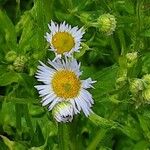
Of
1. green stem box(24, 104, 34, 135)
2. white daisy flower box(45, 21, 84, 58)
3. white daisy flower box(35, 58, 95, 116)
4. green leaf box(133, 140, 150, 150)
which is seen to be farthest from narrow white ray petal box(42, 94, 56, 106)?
green leaf box(133, 140, 150, 150)

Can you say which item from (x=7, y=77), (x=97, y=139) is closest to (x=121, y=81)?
(x=97, y=139)

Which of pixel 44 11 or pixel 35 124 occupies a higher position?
pixel 44 11

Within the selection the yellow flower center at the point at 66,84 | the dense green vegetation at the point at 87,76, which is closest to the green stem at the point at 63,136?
the dense green vegetation at the point at 87,76

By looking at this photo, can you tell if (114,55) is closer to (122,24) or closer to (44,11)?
(122,24)

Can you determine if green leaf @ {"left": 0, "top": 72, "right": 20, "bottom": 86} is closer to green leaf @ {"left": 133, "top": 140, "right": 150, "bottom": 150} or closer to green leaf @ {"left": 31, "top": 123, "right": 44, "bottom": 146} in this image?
green leaf @ {"left": 31, "top": 123, "right": 44, "bottom": 146}

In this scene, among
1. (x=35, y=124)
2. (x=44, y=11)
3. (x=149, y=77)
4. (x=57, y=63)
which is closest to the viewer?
(x=149, y=77)

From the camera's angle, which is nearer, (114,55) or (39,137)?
(39,137)

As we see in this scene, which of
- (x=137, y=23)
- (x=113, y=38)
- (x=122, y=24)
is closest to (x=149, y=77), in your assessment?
(x=137, y=23)
